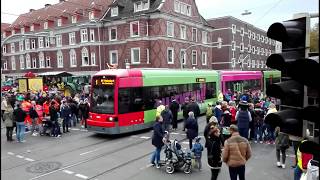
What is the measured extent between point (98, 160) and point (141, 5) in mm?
31248

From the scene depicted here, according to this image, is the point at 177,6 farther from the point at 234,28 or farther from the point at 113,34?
the point at 234,28

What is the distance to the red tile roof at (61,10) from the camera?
153 ft

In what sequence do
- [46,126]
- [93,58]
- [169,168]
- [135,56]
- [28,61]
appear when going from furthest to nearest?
[28,61] < [93,58] < [135,56] < [46,126] < [169,168]

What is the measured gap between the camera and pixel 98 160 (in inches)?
Result: 474

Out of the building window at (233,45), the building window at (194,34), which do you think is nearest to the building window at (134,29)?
the building window at (194,34)

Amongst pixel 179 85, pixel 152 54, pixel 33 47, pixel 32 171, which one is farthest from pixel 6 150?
pixel 33 47

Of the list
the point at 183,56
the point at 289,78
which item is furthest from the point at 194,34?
the point at 289,78

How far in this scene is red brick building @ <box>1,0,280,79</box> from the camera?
39250mm

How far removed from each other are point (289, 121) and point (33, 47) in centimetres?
5775

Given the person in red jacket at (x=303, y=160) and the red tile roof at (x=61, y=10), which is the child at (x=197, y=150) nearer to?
the person in red jacket at (x=303, y=160)

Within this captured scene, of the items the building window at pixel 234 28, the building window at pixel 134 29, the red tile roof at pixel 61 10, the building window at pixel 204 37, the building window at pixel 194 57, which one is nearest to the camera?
the building window at pixel 134 29

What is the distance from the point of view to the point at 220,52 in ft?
198

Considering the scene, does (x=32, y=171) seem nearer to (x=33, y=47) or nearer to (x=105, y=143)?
(x=105, y=143)

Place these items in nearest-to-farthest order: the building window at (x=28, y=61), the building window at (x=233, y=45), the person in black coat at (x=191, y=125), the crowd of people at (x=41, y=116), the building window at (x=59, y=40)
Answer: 1. the person in black coat at (x=191, y=125)
2. the crowd of people at (x=41, y=116)
3. the building window at (x=59, y=40)
4. the building window at (x=28, y=61)
5. the building window at (x=233, y=45)
